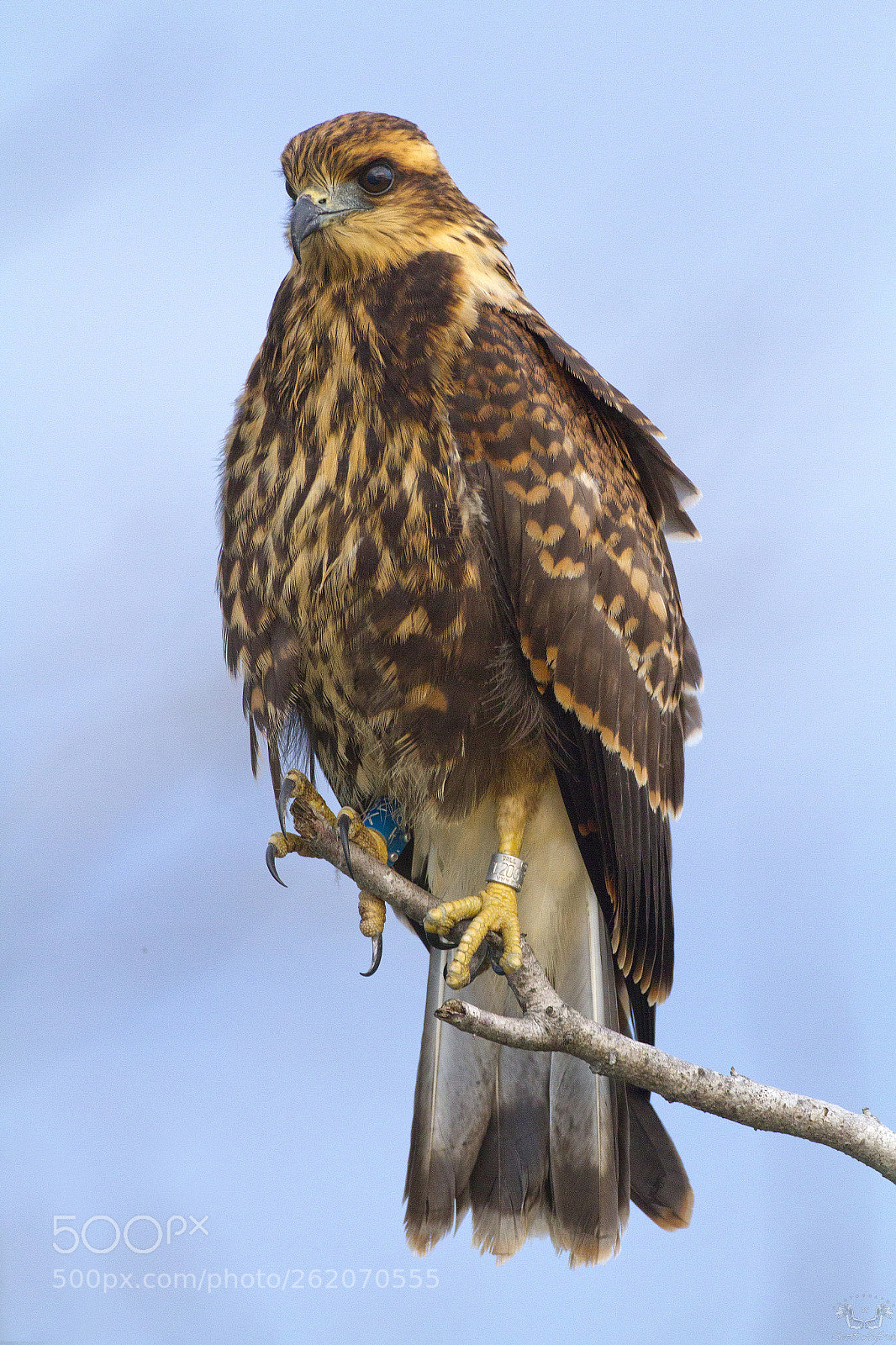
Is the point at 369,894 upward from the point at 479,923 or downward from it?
upward

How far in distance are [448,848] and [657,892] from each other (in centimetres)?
52

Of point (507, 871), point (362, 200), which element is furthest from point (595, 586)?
point (362, 200)

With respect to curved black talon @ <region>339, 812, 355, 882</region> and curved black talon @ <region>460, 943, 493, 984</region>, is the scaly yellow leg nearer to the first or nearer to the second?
curved black talon @ <region>460, 943, 493, 984</region>

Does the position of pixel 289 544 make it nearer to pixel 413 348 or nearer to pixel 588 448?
pixel 413 348

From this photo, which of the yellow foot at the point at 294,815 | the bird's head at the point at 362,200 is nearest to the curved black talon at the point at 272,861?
the yellow foot at the point at 294,815

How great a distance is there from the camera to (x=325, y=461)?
2.55 metres

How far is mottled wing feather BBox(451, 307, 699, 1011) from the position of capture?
8.26 ft

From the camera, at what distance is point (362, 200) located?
266cm

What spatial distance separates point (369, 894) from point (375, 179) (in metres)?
1.62

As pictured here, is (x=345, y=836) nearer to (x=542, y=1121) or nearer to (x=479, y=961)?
(x=479, y=961)

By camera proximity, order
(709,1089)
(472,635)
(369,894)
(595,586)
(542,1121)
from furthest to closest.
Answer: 1. (542,1121)
2. (369,894)
3. (595,586)
4. (472,635)
5. (709,1089)

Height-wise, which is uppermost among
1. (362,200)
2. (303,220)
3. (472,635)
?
(362,200)

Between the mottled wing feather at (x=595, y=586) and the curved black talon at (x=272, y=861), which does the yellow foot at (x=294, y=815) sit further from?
the mottled wing feather at (x=595, y=586)

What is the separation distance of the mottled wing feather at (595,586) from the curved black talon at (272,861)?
26.1 inches
